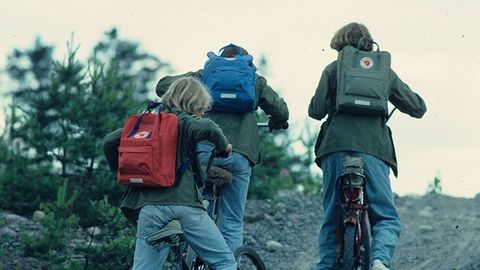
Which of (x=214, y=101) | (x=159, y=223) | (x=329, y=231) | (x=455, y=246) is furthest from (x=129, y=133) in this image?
(x=455, y=246)

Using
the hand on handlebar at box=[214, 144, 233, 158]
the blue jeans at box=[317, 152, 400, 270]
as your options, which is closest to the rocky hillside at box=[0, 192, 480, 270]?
the blue jeans at box=[317, 152, 400, 270]

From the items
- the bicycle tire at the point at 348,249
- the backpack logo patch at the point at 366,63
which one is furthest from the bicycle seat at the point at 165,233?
the backpack logo patch at the point at 366,63

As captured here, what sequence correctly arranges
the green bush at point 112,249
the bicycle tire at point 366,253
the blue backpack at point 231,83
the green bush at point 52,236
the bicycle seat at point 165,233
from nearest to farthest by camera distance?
the bicycle seat at point 165,233 → the bicycle tire at point 366,253 → the blue backpack at point 231,83 → the green bush at point 112,249 → the green bush at point 52,236

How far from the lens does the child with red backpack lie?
6.54m

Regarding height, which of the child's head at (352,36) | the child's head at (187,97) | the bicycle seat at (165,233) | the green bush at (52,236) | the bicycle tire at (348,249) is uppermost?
the child's head at (352,36)

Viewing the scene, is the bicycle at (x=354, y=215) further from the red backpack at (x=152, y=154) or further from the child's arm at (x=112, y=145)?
the child's arm at (x=112, y=145)

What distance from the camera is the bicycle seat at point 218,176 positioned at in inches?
297

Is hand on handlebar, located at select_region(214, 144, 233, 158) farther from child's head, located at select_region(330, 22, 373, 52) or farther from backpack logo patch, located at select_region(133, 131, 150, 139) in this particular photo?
child's head, located at select_region(330, 22, 373, 52)

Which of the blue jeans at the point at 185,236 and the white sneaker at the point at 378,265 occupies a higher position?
the blue jeans at the point at 185,236

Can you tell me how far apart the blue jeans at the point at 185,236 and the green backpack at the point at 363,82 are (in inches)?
57.2

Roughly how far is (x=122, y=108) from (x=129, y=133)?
6.99m

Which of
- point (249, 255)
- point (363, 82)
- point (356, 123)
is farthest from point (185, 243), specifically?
point (363, 82)

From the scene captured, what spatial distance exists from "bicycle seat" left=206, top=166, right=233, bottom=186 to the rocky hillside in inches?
125

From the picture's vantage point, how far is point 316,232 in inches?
531
